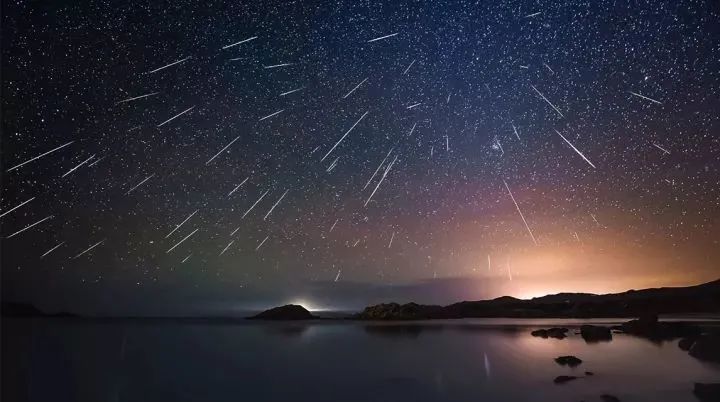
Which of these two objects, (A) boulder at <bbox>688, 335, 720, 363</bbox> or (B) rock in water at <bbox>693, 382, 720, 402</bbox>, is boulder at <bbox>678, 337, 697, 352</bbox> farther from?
(B) rock in water at <bbox>693, 382, 720, 402</bbox>

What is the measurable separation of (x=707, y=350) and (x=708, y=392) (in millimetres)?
19608

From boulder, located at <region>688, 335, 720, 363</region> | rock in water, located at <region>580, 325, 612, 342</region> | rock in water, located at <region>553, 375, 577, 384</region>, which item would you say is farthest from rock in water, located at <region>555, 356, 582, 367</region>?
rock in water, located at <region>580, 325, 612, 342</region>

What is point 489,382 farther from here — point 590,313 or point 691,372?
point 590,313

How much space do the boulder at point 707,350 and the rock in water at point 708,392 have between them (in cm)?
1658

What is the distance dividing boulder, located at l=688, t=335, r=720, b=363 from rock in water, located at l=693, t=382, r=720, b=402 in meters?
16.6

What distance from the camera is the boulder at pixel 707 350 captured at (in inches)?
1478

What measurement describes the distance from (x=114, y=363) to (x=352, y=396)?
1410 inches

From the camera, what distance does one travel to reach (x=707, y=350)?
38594mm

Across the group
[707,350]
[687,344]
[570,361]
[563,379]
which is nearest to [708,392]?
[563,379]

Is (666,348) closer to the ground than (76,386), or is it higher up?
higher up

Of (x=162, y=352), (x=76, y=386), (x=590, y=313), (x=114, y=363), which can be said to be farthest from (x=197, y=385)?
(x=590, y=313)

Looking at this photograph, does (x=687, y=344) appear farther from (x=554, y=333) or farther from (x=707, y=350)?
(x=554, y=333)

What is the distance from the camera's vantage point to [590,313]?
176 meters

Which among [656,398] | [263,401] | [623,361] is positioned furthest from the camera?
[623,361]
